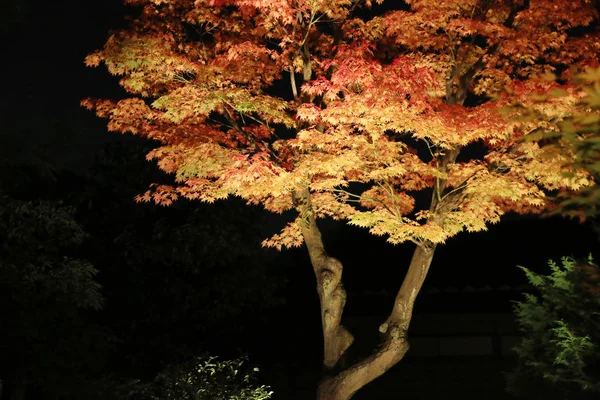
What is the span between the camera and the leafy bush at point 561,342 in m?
10.9

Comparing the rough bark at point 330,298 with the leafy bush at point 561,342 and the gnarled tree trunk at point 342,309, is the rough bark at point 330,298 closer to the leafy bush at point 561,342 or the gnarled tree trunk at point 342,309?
the gnarled tree trunk at point 342,309

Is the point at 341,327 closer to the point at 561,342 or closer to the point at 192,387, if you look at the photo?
the point at 192,387

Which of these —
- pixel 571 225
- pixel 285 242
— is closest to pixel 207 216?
pixel 285 242

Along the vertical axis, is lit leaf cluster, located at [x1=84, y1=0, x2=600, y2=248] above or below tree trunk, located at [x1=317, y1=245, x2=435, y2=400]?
above

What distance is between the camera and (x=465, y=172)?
36.5 ft

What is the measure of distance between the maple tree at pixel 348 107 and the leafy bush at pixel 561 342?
4.88 ft

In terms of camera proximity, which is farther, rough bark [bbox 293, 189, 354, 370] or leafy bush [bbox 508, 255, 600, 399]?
rough bark [bbox 293, 189, 354, 370]

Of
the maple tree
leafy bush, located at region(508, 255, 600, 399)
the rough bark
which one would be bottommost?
leafy bush, located at region(508, 255, 600, 399)

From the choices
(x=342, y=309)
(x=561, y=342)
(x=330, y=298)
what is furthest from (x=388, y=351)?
(x=561, y=342)

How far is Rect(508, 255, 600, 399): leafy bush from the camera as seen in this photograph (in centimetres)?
1088

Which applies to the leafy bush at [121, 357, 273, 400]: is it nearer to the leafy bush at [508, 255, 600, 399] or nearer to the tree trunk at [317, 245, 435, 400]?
the tree trunk at [317, 245, 435, 400]

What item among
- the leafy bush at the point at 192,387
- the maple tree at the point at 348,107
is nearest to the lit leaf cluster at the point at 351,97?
the maple tree at the point at 348,107

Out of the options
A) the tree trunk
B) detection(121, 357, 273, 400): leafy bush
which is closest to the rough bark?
the tree trunk

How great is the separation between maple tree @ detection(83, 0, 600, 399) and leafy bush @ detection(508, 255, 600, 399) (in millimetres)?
1488
